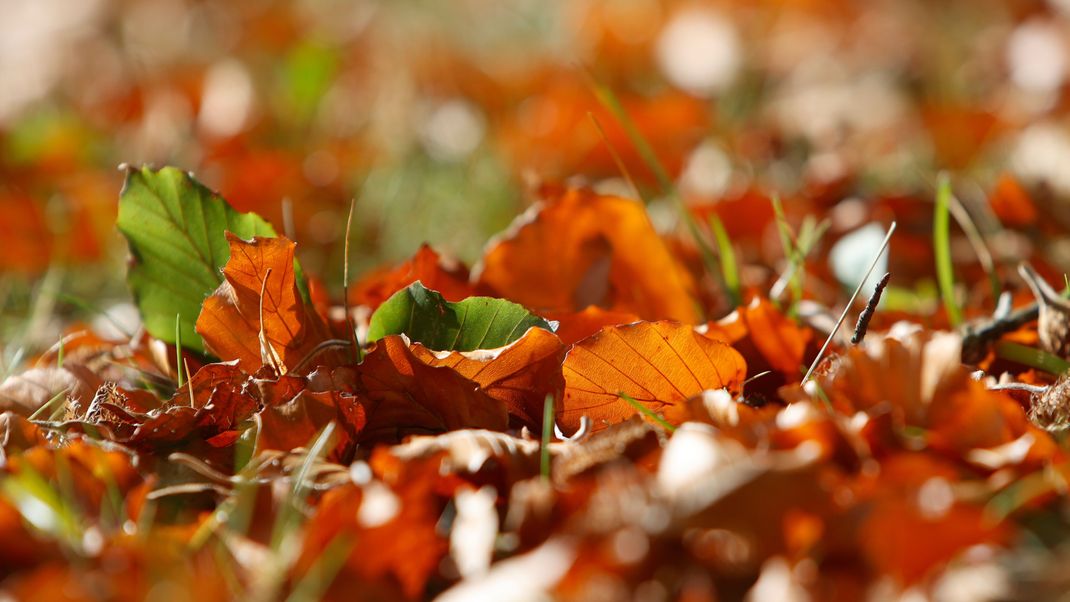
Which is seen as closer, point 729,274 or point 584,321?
point 584,321

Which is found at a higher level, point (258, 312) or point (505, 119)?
point (258, 312)

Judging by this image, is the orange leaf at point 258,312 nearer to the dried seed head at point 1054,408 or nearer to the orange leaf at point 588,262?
the orange leaf at point 588,262

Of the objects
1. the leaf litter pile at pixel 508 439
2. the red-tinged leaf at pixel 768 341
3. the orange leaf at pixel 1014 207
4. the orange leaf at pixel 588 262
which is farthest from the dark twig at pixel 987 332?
the orange leaf at pixel 1014 207

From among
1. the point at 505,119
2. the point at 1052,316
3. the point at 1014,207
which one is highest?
the point at 1052,316

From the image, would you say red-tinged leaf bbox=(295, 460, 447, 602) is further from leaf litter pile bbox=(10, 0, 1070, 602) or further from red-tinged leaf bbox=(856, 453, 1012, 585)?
red-tinged leaf bbox=(856, 453, 1012, 585)

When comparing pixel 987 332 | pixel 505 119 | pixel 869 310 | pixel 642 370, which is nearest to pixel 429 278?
pixel 642 370

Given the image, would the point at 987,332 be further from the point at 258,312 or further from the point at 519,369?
the point at 258,312
